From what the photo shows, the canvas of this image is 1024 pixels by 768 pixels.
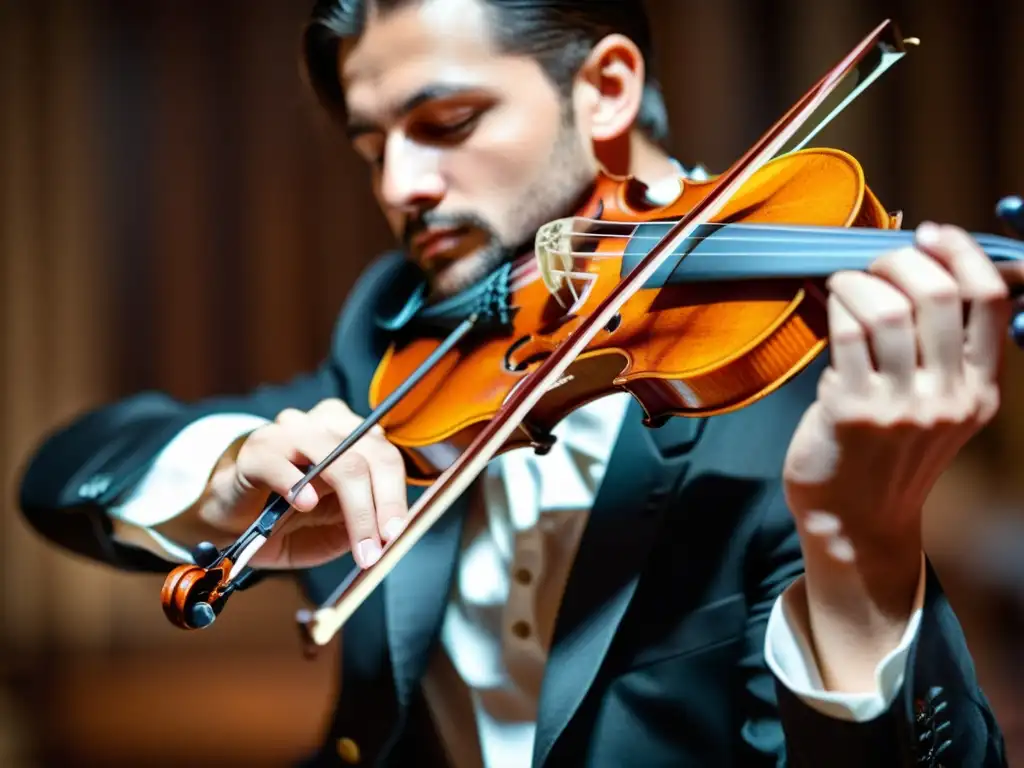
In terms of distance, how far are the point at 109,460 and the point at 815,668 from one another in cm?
59

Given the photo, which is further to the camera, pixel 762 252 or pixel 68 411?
pixel 68 411

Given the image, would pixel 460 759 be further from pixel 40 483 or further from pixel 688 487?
pixel 40 483

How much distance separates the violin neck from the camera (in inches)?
19.7

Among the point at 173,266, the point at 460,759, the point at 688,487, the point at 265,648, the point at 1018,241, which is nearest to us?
the point at 1018,241

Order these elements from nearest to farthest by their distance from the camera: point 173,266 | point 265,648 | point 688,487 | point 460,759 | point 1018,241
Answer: point 1018,241
point 688,487
point 460,759
point 265,648
point 173,266

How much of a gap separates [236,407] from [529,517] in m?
0.29

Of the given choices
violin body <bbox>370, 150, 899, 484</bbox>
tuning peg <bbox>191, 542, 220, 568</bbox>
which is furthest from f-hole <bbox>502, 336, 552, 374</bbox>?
tuning peg <bbox>191, 542, 220, 568</bbox>

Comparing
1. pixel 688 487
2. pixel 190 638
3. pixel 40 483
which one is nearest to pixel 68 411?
pixel 190 638

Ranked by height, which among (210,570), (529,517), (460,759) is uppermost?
(210,570)

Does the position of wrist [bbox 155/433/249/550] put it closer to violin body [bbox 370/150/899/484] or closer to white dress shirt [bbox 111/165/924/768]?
white dress shirt [bbox 111/165/924/768]

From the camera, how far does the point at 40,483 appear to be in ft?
2.99

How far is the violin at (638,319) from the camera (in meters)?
0.52

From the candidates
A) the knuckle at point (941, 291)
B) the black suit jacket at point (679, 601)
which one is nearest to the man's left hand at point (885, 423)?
the knuckle at point (941, 291)

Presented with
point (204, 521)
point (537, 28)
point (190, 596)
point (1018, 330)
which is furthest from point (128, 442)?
point (1018, 330)
